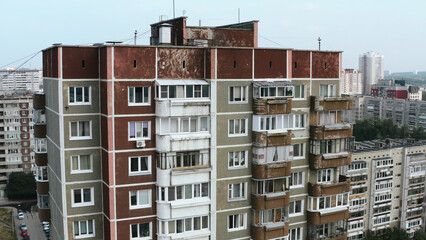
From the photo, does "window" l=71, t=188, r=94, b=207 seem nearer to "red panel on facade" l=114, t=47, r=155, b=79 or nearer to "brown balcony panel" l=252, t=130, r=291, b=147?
"red panel on facade" l=114, t=47, r=155, b=79

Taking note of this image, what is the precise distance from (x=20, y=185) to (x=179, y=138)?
84.0m

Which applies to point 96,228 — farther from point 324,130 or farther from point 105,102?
point 324,130

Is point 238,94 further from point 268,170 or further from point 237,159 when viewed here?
point 268,170

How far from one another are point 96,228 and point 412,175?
75757 millimetres

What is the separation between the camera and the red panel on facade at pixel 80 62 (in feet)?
81.9

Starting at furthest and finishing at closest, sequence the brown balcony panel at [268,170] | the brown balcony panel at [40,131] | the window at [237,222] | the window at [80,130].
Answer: the brown balcony panel at [40,131], the window at [237,222], the brown balcony panel at [268,170], the window at [80,130]

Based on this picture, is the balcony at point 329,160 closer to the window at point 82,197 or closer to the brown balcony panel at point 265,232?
the brown balcony panel at point 265,232

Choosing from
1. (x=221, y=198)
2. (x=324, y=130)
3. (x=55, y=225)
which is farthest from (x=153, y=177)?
(x=324, y=130)

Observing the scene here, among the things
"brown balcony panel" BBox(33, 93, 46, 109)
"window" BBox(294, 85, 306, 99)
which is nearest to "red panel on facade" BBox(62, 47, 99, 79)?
"brown balcony panel" BBox(33, 93, 46, 109)

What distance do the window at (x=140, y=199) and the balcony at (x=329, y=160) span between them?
1131 centimetres

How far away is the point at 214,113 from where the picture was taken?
1038 inches

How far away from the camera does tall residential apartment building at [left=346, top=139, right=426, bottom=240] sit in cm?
7906

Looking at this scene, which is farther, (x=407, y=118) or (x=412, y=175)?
(x=407, y=118)

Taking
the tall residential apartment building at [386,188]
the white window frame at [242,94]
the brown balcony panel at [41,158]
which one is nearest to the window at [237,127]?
the white window frame at [242,94]
